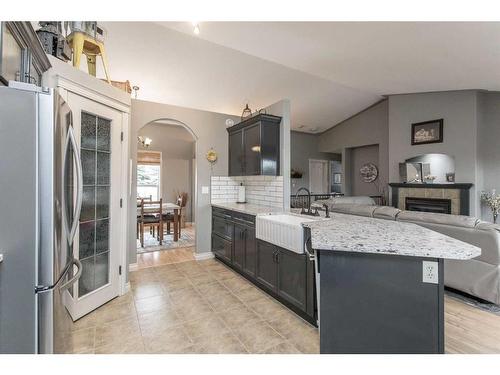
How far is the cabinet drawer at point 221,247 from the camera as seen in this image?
3.48 m

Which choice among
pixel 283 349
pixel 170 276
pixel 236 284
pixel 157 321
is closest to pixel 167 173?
pixel 170 276

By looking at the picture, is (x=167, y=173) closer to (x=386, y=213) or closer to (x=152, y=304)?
(x=152, y=304)

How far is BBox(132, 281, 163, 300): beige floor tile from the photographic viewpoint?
2.71 m

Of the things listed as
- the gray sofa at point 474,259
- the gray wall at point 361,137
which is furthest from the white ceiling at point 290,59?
the gray sofa at point 474,259

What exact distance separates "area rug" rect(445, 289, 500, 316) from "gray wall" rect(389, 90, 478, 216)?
11.1 feet

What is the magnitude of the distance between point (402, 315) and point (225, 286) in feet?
6.75

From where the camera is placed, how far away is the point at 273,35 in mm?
3109

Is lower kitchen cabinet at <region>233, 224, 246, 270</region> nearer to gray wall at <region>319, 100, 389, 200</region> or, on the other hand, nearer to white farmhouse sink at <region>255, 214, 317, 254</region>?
white farmhouse sink at <region>255, 214, 317, 254</region>

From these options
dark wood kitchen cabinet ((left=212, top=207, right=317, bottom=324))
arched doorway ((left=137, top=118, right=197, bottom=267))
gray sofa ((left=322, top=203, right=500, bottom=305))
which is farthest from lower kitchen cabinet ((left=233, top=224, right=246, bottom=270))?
arched doorway ((left=137, top=118, right=197, bottom=267))

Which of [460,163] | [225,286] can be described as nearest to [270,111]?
[225,286]

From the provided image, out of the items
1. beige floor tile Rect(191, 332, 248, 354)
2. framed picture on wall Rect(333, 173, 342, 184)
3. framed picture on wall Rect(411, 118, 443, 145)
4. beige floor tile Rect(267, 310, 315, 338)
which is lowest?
beige floor tile Rect(191, 332, 248, 354)

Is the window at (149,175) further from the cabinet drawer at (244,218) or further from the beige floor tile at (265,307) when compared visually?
the beige floor tile at (265,307)

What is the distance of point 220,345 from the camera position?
1862 millimetres

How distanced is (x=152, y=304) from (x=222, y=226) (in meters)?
1.46
